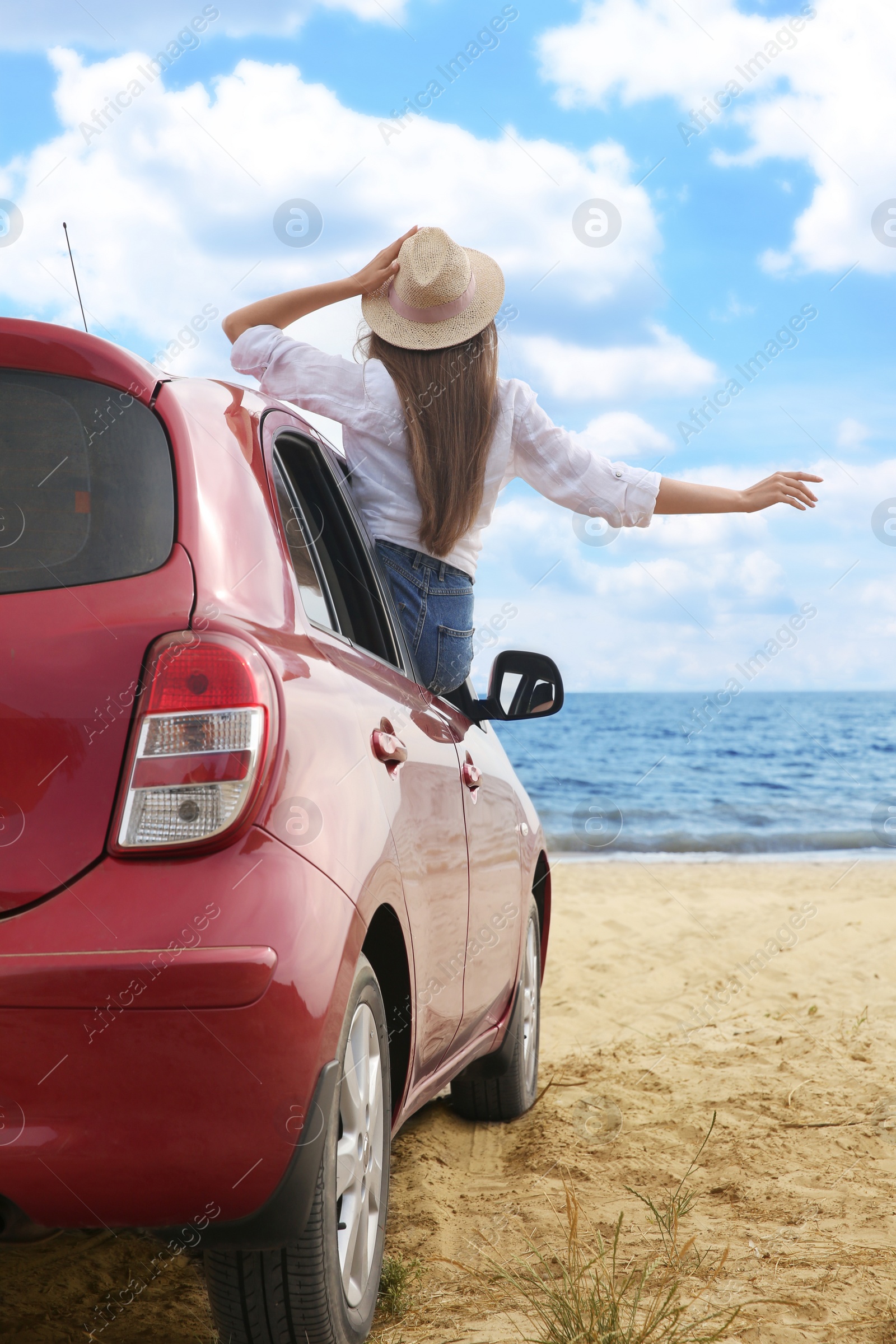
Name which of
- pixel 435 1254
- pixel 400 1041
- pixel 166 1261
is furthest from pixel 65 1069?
pixel 435 1254

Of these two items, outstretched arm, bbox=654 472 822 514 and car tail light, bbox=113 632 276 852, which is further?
outstretched arm, bbox=654 472 822 514

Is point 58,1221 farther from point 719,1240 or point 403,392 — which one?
point 403,392

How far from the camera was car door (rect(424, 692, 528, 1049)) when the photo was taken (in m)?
3.01

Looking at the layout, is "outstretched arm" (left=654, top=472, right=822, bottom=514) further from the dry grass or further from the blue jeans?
the dry grass

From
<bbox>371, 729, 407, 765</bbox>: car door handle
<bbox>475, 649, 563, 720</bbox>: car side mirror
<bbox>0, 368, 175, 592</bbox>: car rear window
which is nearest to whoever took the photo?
<bbox>0, 368, 175, 592</bbox>: car rear window

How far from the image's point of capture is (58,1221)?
5.29ft

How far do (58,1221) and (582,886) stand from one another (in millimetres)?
9699

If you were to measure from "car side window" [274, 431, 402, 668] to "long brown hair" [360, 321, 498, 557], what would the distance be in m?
0.31

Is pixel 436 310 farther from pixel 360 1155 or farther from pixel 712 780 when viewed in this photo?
pixel 712 780

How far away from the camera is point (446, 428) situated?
3188 millimetres

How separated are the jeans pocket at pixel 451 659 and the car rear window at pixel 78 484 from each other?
151 centimetres

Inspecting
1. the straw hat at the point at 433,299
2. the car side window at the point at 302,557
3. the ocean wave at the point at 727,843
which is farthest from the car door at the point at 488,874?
the ocean wave at the point at 727,843

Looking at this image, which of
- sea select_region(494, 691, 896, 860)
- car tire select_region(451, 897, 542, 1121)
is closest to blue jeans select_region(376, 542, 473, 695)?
sea select_region(494, 691, 896, 860)

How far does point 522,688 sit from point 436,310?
44.8 inches
